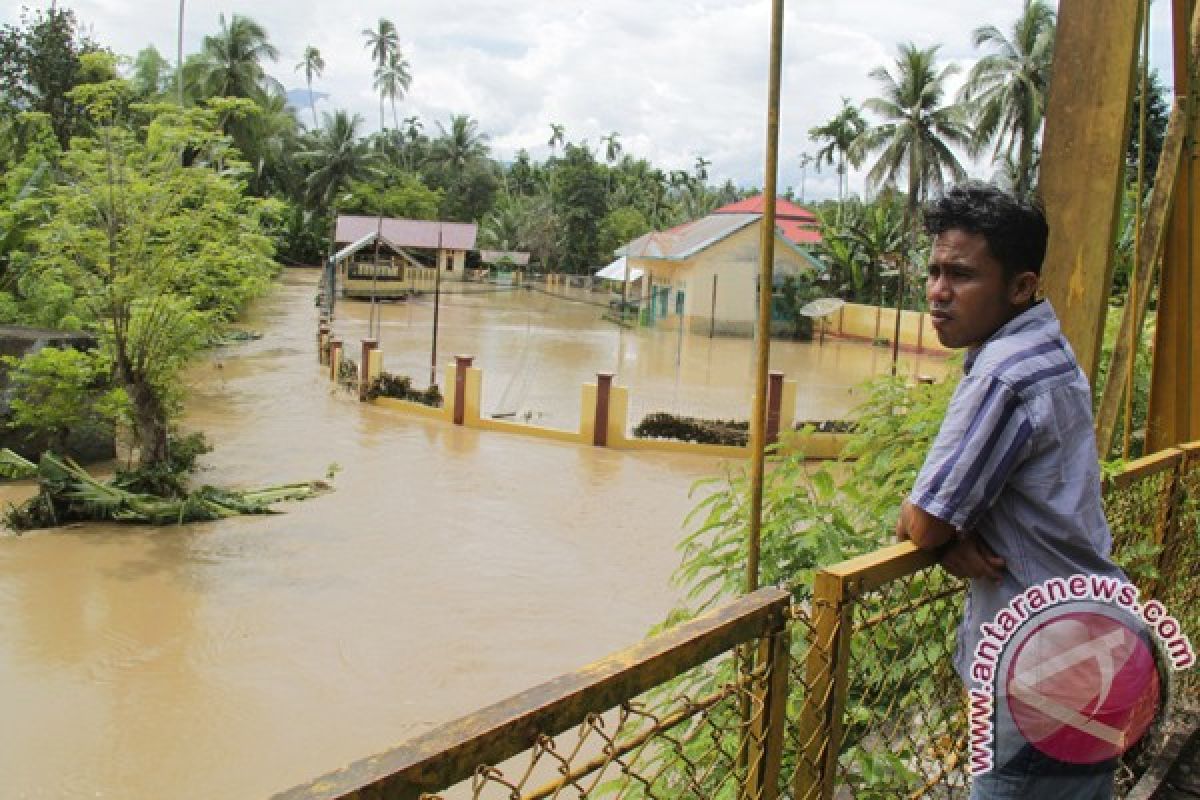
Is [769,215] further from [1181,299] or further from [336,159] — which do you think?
[336,159]

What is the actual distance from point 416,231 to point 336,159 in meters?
10.7

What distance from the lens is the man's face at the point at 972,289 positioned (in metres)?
1.78

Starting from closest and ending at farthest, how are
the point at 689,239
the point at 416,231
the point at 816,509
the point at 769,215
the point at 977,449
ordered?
1. the point at 977,449
2. the point at 769,215
3. the point at 816,509
4. the point at 689,239
5. the point at 416,231

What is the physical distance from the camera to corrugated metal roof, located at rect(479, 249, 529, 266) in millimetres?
48562

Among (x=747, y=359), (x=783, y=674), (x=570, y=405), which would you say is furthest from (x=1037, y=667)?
(x=747, y=359)

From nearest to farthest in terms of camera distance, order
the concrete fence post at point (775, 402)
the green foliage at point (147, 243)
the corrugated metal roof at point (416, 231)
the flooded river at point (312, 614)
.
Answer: the flooded river at point (312, 614) < the green foliage at point (147, 243) < the concrete fence post at point (775, 402) < the corrugated metal roof at point (416, 231)

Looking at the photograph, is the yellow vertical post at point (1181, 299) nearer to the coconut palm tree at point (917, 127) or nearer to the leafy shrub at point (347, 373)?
the leafy shrub at point (347, 373)

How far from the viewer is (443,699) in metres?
6.52

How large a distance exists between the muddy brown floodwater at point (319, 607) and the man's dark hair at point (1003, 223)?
2.35m

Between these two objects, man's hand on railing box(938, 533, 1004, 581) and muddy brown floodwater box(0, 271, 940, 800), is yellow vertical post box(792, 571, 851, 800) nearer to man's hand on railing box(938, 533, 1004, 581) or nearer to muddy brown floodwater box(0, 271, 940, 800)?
man's hand on railing box(938, 533, 1004, 581)

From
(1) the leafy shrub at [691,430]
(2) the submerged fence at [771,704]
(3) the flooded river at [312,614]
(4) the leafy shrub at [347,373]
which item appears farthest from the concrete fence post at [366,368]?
(2) the submerged fence at [771,704]

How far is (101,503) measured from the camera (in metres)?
10.0

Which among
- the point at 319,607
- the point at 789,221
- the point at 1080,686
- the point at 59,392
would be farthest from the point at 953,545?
the point at 789,221

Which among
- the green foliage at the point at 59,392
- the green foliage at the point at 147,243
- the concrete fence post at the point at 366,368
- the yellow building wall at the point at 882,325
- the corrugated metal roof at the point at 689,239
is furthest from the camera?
the corrugated metal roof at the point at 689,239
